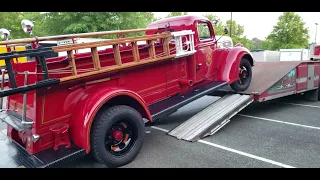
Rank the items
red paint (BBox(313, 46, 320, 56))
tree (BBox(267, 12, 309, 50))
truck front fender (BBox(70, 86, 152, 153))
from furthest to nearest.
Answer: tree (BBox(267, 12, 309, 50))
red paint (BBox(313, 46, 320, 56))
truck front fender (BBox(70, 86, 152, 153))

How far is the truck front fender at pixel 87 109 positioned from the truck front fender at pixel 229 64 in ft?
→ 8.41

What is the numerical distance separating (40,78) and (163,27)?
307 centimetres

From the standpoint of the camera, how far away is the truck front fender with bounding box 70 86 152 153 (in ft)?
11.0

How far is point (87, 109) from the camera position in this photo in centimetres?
339

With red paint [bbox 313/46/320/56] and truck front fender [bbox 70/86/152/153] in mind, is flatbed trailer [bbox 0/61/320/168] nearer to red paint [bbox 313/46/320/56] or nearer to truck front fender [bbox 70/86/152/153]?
truck front fender [bbox 70/86/152/153]

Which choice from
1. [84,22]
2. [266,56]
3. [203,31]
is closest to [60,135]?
[203,31]

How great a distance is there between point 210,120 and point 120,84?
187 centimetres

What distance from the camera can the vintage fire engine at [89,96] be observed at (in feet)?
10.6

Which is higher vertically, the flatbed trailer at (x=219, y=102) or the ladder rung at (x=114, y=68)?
the ladder rung at (x=114, y=68)

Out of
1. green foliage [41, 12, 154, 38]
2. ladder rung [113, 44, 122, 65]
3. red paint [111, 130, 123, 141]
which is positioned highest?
green foliage [41, 12, 154, 38]

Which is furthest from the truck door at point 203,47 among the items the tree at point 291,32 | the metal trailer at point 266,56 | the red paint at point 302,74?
the tree at point 291,32

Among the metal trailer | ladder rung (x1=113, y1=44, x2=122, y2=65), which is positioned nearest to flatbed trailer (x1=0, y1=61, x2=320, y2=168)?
ladder rung (x1=113, y1=44, x2=122, y2=65)

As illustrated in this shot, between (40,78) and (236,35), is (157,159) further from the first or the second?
(236,35)

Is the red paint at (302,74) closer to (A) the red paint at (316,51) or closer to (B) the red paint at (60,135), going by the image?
(A) the red paint at (316,51)
